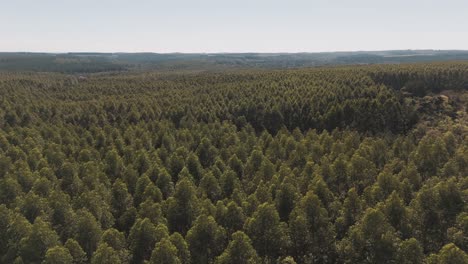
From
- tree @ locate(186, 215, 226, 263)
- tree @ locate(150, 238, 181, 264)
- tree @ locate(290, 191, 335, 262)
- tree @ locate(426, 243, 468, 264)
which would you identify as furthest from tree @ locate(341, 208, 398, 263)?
tree @ locate(150, 238, 181, 264)

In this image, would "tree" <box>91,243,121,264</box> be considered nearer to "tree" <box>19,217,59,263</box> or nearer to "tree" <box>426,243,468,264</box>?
"tree" <box>19,217,59,263</box>

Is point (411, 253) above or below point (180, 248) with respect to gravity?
above

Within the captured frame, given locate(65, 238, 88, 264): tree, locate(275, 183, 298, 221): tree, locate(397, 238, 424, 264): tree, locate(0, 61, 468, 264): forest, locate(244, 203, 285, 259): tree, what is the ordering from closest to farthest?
locate(397, 238, 424, 264): tree → locate(65, 238, 88, 264): tree → locate(0, 61, 468, 264): forest → locate(244, 203, 285, 259): tree → locate(275, 183, 298, 221): tree

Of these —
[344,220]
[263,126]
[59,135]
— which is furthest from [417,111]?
[59,135]

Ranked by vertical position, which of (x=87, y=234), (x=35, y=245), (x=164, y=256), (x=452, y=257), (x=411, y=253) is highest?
(x=452, y=257)

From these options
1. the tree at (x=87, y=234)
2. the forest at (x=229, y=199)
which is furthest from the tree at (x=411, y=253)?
the tree at (x=87, y=234)

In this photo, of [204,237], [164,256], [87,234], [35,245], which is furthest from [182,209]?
[35,245]

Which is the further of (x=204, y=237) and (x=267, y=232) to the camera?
(x=267, y=232)

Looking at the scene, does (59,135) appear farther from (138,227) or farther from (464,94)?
(464,94)

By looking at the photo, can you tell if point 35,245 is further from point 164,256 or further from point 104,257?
point 164,256

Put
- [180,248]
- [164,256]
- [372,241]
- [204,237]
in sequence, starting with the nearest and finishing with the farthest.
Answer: [164,256]
[180,248]
[372,241]
[204,237]

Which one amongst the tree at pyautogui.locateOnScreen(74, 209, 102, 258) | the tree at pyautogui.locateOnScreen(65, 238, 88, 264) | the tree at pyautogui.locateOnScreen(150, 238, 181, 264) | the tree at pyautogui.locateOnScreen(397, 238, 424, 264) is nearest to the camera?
the tree at pyautogui.locateOnScreen(150, 238, 181, 264)
